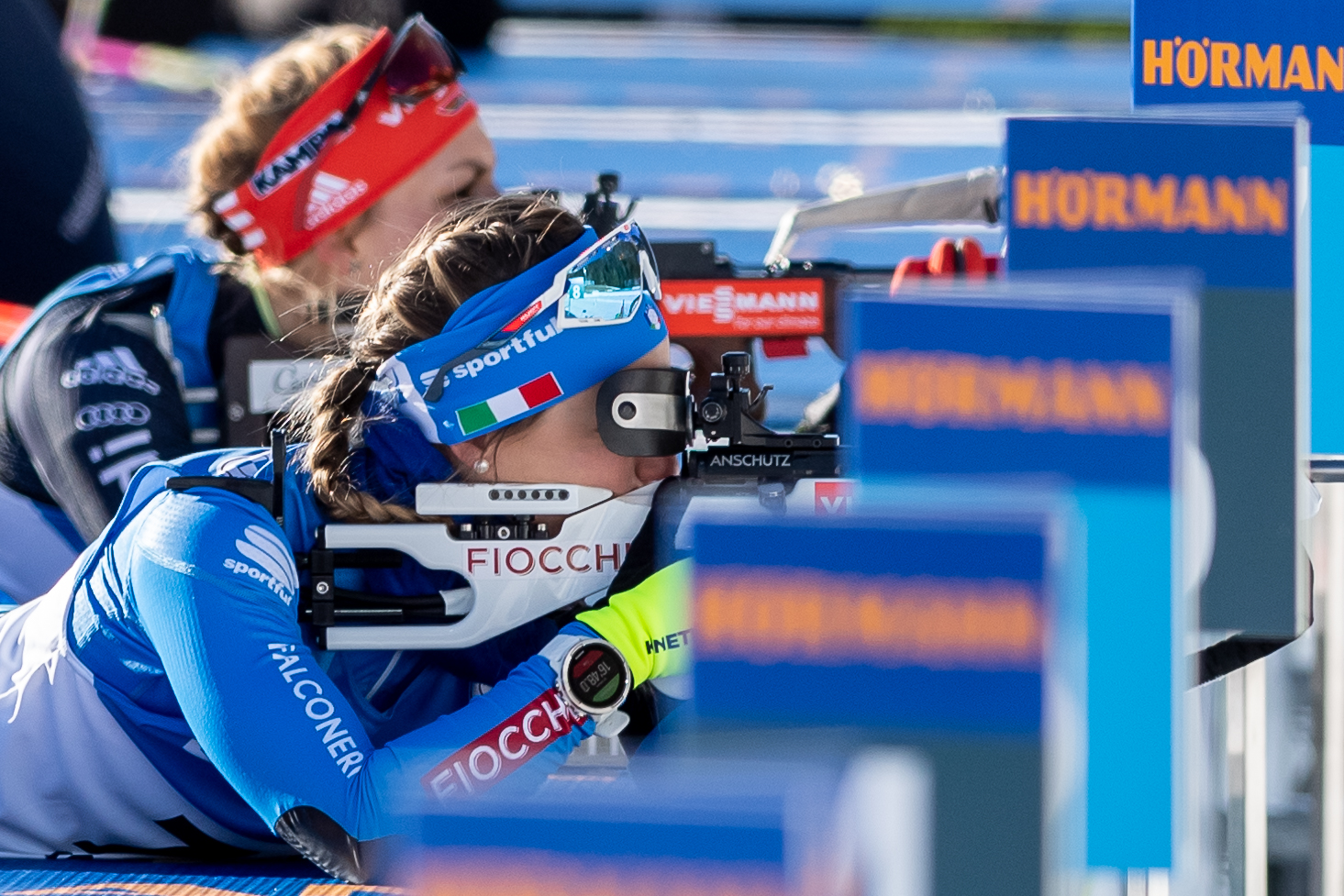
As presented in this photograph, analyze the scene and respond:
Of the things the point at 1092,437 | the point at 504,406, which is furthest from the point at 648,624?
the point at 1092,437

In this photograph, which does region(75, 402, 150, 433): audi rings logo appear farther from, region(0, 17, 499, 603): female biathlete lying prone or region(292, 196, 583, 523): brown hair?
region(292, 196, 583, 523): brown hair

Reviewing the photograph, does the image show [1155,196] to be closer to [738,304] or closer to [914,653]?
[914,653]

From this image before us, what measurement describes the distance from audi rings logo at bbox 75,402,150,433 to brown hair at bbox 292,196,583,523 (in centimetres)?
89

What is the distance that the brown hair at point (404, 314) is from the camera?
6.29 ft

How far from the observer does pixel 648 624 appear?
1.88 meters

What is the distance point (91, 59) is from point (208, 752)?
340 inches

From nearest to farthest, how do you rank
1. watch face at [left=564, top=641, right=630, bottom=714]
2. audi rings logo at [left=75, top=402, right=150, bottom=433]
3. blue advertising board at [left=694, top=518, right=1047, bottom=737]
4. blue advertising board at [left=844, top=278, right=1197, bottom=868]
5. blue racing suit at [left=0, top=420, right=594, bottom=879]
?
blue advertising board at [left=694, top=518, right=1047, bottom=737], blue advertising board at [left=844, top=278, right=1197, bottom=868], blue racing suit at [left=0, top=420, right=594, bottom=879], watch face at [left=564, top=641, right=630, bottom=714], audi rings logo at [left=75, top=402, right=150, bottom=433]

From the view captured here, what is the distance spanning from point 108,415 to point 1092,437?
213 cm

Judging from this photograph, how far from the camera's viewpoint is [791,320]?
3215 millimetres

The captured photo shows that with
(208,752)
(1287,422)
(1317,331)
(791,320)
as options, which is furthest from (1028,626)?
(791,320)

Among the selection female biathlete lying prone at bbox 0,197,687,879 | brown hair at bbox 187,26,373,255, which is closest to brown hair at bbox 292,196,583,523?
female biathlete lying prone at bbox 0,197,687,879

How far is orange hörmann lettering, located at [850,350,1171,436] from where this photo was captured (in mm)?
973

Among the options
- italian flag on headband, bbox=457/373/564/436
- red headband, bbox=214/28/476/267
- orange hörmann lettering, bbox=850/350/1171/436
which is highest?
red headband, bbox=214/28/476/267

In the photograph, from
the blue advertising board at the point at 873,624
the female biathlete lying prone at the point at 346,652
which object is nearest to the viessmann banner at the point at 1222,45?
the female biathlete lying prone at the point at 346,652
